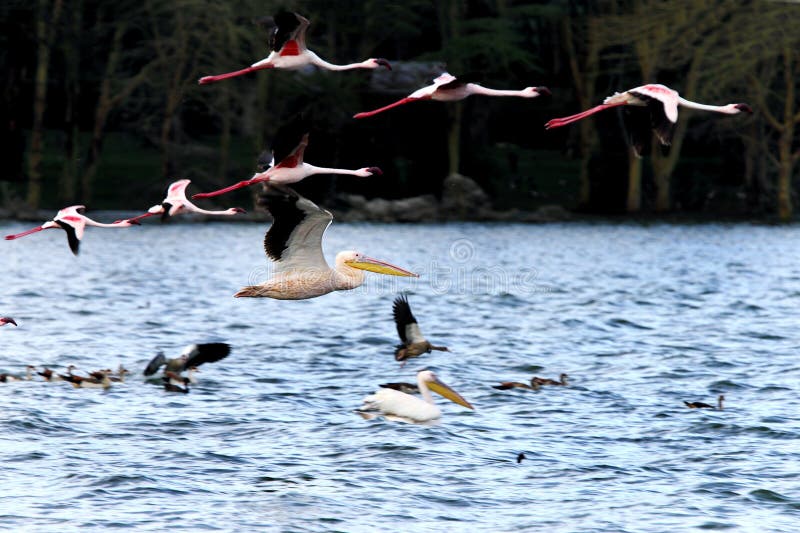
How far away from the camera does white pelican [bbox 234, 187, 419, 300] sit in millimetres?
12023

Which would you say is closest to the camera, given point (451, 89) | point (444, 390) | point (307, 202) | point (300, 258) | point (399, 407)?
point (307, 202)

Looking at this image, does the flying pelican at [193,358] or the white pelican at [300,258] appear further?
the flying pelican at [193,358]

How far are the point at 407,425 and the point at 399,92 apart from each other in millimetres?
41038

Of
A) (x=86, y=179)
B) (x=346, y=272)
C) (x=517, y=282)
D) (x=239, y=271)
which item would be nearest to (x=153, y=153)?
(x=86, y=179)

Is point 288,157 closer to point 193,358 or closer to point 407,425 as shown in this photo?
point 407,425

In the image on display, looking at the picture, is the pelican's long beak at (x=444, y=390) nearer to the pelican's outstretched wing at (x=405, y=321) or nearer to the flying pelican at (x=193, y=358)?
the pelican's outstretched wing at (x=405, y=321)

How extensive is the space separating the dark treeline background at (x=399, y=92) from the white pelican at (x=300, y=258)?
35.6 m

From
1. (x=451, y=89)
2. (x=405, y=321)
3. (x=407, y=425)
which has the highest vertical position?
(x=451, y=89)

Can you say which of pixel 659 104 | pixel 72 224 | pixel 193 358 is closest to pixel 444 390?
pixel 193 358

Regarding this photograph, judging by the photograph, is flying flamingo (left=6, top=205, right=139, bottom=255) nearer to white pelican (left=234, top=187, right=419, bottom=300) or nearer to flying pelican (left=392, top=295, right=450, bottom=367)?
white pelican (left=234, top=187, right=419, bottom=300)

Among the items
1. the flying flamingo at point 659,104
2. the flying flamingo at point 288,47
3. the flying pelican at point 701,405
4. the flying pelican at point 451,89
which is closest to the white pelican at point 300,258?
the flying pelican at point 451,89

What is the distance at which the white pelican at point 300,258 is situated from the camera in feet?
39.4

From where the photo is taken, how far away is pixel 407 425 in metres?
15.5

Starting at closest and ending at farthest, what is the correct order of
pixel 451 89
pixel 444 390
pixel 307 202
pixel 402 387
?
pixel 307 202
pixel 451 89
pixel 444 390
pixel 402 387
